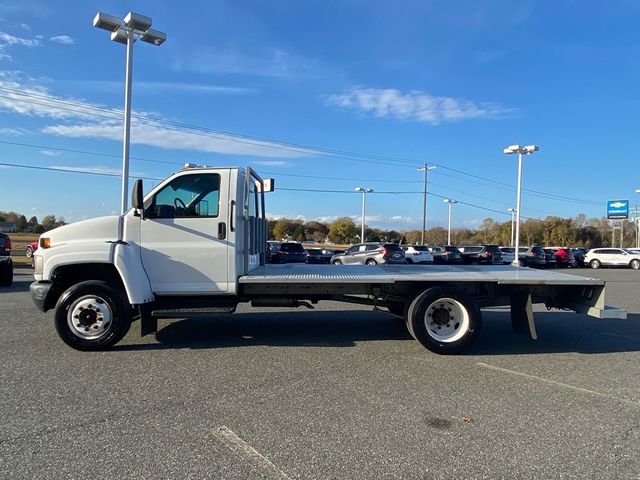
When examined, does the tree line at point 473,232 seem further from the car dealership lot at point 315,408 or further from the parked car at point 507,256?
the car dealership lot at point 315,408

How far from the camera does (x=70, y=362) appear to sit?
6027mm

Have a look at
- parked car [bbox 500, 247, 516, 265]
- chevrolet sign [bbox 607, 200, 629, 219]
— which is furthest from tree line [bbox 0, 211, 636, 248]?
parked car [bbox 500, 247, 516, 265]

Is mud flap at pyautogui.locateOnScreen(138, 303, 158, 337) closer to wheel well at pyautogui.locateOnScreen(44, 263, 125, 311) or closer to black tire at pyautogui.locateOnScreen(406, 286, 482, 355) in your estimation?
wheel well at pyautogui.locateOnScreen(44, 263, 125, 311)

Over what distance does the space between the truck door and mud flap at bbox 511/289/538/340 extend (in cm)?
428

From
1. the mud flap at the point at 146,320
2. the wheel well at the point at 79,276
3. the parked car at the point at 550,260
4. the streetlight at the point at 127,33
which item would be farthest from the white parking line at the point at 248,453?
the parked car at the point at 550,260

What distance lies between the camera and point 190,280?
22.3 ft

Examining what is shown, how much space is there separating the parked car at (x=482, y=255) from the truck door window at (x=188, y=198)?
118 ft

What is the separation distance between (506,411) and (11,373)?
538 cm

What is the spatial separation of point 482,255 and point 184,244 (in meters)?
36.6

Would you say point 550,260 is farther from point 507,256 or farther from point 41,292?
point 41,292

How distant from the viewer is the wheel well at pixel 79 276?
676cm

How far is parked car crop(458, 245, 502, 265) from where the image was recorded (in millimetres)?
39513

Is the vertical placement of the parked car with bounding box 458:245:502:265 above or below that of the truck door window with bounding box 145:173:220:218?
below

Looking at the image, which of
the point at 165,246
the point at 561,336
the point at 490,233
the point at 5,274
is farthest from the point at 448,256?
the point at 490,233
